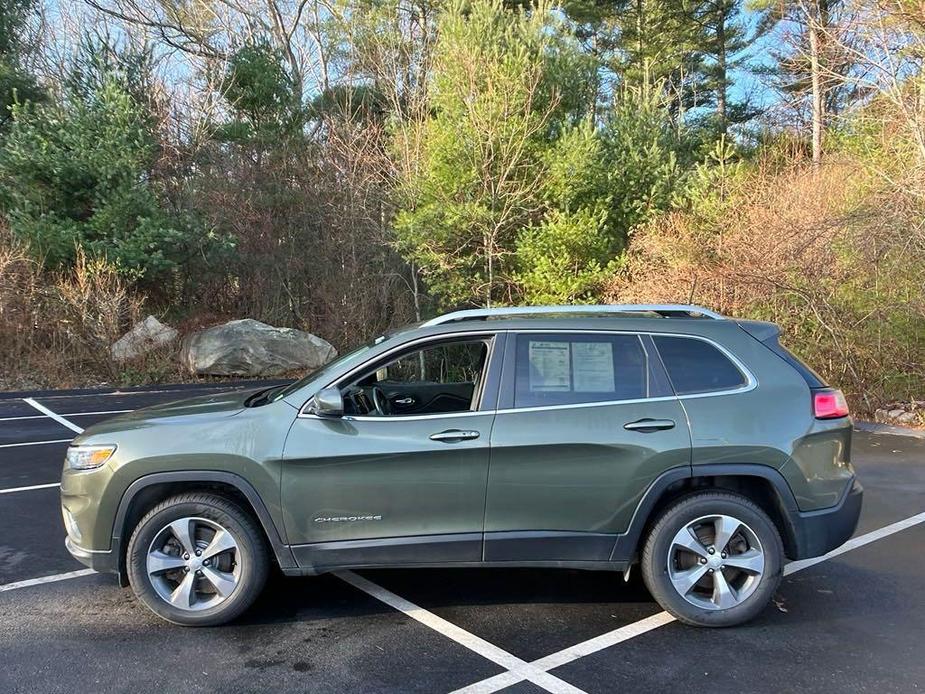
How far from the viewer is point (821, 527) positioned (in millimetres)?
3764

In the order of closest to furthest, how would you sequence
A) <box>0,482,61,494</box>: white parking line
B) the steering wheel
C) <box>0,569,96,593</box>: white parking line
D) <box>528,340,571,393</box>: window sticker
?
<box>528,340,571,393</box>: window sticker → <box>0,569,96,593</box>: white parking line → the steering wheel → <box>0,482,61,494</box>: white parking line

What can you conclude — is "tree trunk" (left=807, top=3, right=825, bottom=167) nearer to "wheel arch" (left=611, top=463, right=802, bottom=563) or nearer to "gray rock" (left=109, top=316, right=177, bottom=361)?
"wheel arch" (left=611, top=463, right=802, bottom=563)

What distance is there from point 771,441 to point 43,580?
4574 millimetres

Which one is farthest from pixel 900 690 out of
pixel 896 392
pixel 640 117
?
pixel 640 117

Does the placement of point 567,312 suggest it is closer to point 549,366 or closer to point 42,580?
point 549,366

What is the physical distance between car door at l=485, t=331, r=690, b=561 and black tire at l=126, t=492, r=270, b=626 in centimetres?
131

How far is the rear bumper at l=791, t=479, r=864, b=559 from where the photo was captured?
376 cm

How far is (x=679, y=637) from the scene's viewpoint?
3668 mm

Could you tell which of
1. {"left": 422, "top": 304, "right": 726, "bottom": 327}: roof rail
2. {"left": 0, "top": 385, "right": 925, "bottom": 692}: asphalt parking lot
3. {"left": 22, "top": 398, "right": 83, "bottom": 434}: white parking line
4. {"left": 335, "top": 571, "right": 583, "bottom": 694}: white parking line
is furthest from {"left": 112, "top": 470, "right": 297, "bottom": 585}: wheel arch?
{"left": 22, "top": 398, "right": 83, "bottom": 434}: white parking line

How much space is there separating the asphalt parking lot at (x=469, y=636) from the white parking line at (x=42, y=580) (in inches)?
0.6

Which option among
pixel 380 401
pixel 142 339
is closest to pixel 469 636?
pixel 380 401

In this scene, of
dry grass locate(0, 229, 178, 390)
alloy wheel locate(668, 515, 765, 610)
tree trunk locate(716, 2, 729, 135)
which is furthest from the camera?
tree trunk locate(716, 2, 729, 135)

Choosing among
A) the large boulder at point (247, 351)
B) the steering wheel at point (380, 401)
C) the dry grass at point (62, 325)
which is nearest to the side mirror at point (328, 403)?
the steering wheel at point (380, 401)

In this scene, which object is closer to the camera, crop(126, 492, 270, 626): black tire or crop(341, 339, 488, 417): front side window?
crop(126, 492, 270, 626): black tire
